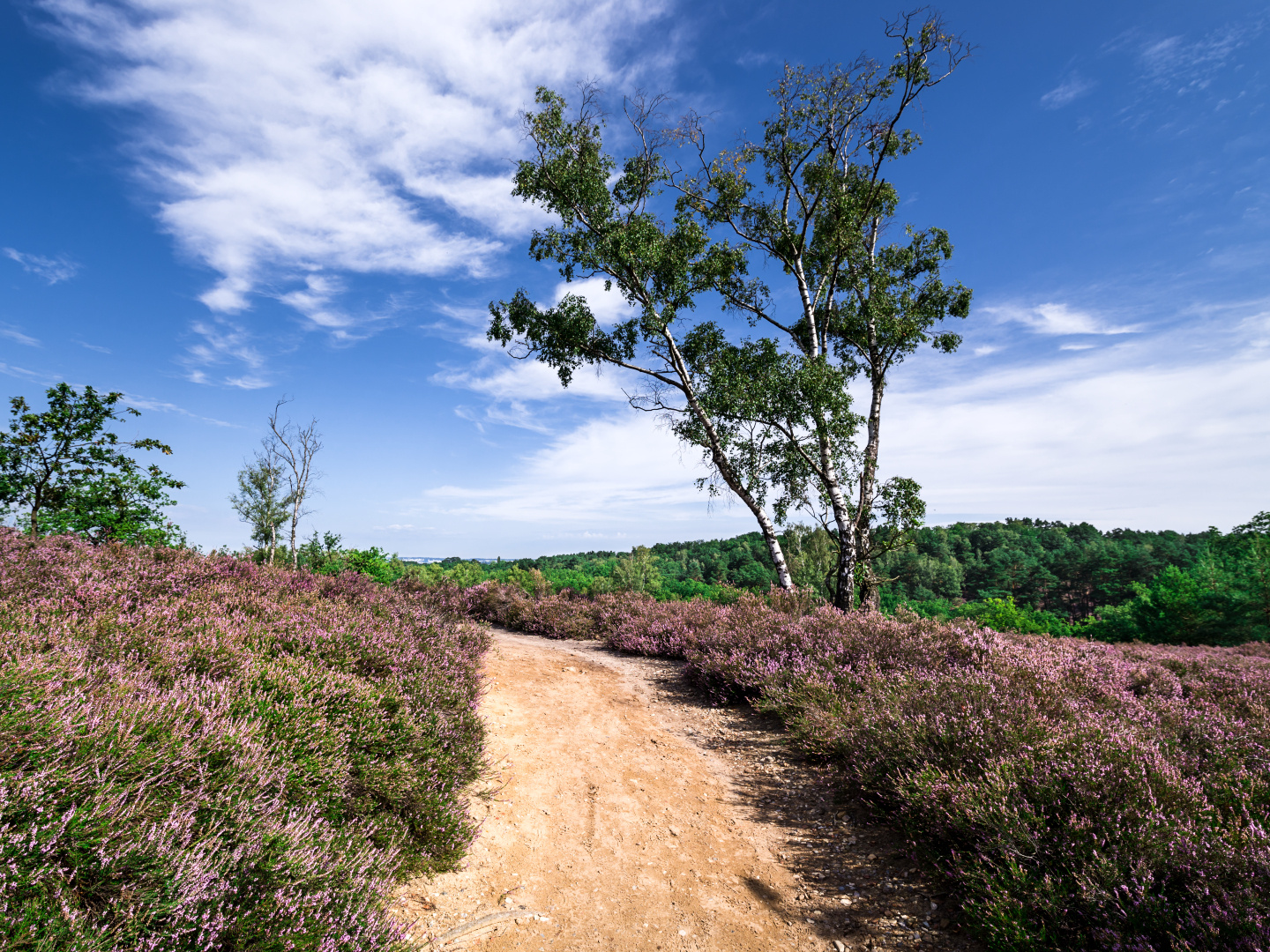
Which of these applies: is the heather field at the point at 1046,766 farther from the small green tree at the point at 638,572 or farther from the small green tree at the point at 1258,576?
the small green tree at the point at 638,572

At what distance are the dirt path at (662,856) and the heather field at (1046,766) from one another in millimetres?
418

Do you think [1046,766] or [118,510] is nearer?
[1046,766]

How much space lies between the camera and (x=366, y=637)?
522 cm

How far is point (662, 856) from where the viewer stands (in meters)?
4.17

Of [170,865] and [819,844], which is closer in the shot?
[170,865]

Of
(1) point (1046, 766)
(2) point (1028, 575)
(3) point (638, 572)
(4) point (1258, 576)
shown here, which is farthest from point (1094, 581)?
(1) point (1046, 766)

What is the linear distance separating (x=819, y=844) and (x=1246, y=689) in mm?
7050

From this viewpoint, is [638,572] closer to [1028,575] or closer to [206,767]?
[206,767]

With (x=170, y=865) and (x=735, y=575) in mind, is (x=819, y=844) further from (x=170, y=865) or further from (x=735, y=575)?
(x=735, y=575)

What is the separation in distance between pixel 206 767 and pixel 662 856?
3.38 meters

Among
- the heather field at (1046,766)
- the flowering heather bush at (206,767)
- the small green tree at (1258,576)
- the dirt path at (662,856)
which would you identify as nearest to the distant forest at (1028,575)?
the small green tree at (1258,576)

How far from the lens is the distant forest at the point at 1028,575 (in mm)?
15836

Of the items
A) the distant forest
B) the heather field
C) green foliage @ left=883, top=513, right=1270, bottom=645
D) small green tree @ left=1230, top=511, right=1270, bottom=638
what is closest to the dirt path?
the heather field

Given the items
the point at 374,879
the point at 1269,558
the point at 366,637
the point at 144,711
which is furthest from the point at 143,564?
the point at 1269,558
